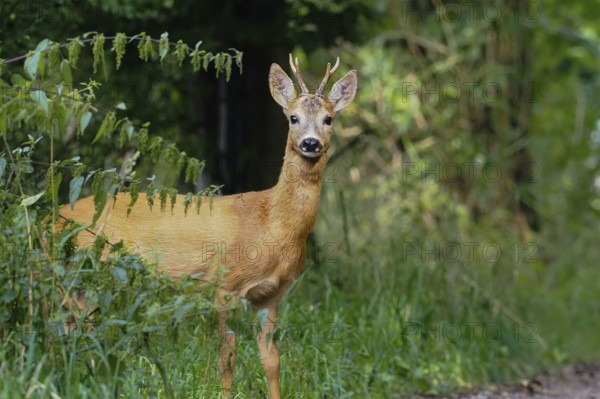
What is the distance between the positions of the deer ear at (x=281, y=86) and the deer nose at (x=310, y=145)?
0.51 m

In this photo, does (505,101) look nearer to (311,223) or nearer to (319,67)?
(319,67)

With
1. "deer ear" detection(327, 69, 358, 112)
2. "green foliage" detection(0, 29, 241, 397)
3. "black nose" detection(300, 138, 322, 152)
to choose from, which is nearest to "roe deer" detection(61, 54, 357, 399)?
"black nose" detection(300, 138, 322, 152)

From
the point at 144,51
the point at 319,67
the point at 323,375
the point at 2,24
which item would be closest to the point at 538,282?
the point at 319,67

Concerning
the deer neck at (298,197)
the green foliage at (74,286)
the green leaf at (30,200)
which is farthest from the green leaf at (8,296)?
the deer neck at (298,197)

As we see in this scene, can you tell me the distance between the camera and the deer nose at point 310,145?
6.02 meters

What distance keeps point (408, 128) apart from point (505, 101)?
4.06 feet

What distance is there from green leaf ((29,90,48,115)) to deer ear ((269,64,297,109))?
2139 millimetres

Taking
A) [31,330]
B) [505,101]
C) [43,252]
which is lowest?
[31,330]

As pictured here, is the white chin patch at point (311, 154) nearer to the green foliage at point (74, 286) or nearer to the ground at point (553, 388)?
the green foliage at point (74, 286)

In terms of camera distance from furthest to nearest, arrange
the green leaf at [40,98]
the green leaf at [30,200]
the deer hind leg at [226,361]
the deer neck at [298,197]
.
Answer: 1. the deer neck at [298,197]
2. the deer hind leg at [226,361]
3. the green leaf at [30,200]
4. the green leaf at [40,98]

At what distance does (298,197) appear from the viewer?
6.23 m

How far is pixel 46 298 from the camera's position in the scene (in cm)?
471

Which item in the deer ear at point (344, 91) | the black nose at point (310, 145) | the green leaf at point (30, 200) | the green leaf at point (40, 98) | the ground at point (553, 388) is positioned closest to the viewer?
the green leaf at point (40, 98)

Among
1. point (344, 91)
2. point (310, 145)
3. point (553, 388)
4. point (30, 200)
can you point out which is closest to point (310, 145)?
point (310, 145)
